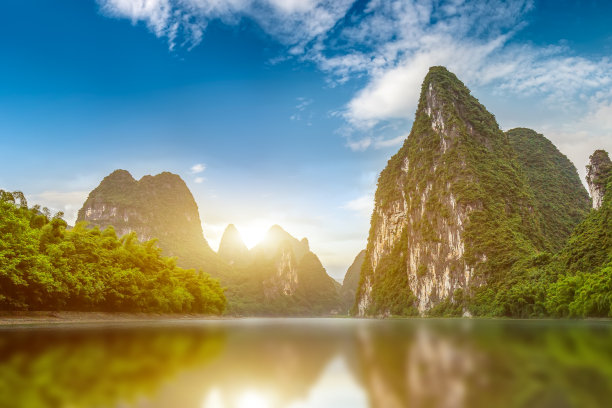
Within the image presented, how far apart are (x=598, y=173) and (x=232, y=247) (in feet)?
364

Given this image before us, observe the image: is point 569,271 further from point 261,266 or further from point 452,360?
point 261,266

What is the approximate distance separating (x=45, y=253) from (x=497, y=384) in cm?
2227

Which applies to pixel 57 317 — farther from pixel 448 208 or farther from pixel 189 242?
pixel 189 242

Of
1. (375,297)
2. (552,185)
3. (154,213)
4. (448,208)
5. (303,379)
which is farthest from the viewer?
(154,213)

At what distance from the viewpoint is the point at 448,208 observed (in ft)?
223

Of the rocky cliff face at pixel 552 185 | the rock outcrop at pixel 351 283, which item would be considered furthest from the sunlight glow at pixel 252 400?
the rock outcrop at pixel 351 283

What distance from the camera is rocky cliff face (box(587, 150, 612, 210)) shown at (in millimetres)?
53438

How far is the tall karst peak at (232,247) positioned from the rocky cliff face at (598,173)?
104332 mm

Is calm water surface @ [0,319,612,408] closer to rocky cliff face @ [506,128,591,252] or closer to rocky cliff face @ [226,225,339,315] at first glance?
rocky cliff face @ [506,128,591,252]

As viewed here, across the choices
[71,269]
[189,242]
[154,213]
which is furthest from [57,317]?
[189,242]

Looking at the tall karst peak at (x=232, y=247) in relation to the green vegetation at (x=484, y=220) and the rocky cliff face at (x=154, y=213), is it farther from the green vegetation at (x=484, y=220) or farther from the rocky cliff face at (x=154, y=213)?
the green vegetation at (x=484, y=220)

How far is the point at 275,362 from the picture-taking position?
23.6ft

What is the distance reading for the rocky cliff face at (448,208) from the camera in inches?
2406

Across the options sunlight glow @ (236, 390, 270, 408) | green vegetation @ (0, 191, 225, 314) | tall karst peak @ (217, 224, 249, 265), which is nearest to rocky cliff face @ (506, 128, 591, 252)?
green vegetation @ (0, 191, 225, 314)
